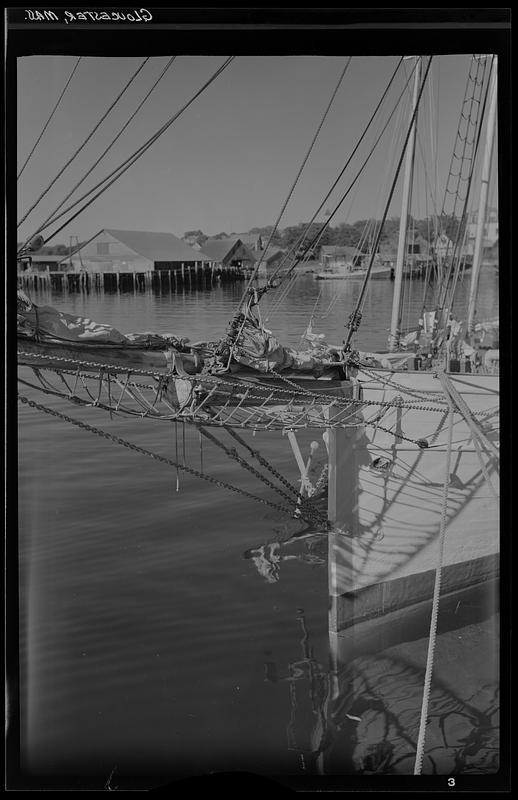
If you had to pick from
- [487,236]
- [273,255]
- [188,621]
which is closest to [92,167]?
[273,255]

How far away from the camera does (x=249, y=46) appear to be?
67.3 inches

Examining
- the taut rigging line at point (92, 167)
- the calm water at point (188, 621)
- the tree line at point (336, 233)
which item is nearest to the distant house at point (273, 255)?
the tree line at point (336, 233)

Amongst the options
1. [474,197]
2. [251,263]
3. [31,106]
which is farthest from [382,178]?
[31,106]

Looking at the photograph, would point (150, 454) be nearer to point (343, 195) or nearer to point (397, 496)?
point (397, 496)

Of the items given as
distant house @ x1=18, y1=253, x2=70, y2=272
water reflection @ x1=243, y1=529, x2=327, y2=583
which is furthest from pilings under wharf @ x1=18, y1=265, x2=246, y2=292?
water reflection @ x1=243, y1=529, x2=327, y2=583

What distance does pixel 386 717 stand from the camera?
→ 1.91m

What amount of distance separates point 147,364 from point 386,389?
891 millimetres

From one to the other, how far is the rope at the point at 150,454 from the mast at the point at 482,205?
2.84 feet

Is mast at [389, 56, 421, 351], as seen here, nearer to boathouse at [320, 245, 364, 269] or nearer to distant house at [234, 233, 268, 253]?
boathouse at [320, 245, 364, 269]

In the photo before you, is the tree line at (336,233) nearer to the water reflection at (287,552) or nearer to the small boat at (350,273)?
the small boat at (350,273)

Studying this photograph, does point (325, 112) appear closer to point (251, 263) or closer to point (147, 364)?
point (251, 263)

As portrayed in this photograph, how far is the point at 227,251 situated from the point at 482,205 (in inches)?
29.0

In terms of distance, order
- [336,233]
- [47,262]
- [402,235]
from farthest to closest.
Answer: [402,235] < [336,233] < [47,262]

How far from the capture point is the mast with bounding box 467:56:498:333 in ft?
6.03
